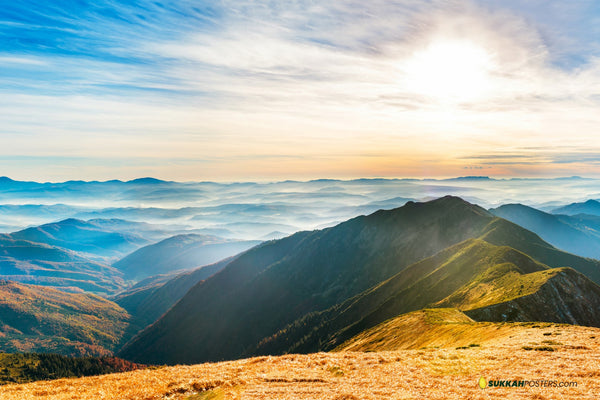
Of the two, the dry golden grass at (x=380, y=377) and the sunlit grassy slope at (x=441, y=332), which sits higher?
the dry golden grass at (x=380, y=377)

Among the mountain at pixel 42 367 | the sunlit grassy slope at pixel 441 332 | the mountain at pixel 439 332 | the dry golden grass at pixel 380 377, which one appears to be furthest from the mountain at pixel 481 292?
the mountain at pixel 42 367

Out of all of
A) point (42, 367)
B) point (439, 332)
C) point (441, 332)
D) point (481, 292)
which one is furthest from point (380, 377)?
point (42, 367)

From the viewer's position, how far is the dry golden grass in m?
26.8

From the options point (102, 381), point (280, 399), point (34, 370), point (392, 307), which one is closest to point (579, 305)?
point (392, 307)

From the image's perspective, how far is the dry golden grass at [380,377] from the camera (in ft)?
88.0

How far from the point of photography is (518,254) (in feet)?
404

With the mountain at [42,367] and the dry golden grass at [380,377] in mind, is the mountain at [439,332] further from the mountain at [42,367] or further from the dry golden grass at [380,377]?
the mountain at [42,367]

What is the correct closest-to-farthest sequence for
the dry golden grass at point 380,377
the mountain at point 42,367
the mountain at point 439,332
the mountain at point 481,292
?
1. the dry golden grass at point 380,377
2. the mountain at point 439,332
3. the mountain at point 481,292
4. the mountain at point 42,367

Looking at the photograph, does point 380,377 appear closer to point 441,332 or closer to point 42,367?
point 441,332

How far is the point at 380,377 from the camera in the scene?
32.4 meters

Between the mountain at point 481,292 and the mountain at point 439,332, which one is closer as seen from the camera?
the mountain at point 439,332

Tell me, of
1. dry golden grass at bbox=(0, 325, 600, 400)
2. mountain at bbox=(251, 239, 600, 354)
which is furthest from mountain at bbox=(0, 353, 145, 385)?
dry golden grass at bbox=(0, 325, 600, 400)

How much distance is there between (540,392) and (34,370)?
656 ft

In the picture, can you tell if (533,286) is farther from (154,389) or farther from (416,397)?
(154,389)
